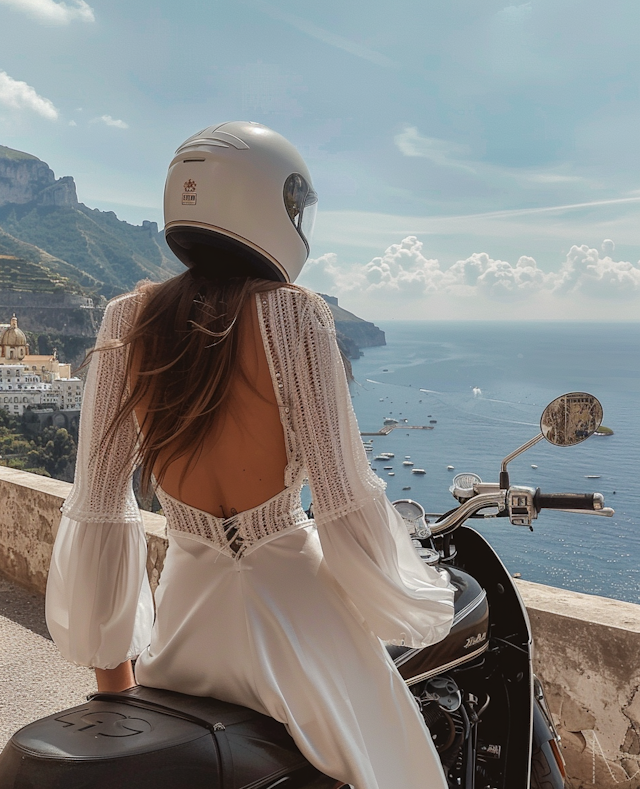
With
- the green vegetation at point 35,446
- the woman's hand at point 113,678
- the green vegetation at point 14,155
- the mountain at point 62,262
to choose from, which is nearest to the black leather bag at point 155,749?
the woman's hand at point 113,678

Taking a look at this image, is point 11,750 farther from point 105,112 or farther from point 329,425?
point 105,112

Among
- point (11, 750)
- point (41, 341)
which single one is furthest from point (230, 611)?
point (41, 341)

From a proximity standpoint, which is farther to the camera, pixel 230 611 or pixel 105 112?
pixel 105 112

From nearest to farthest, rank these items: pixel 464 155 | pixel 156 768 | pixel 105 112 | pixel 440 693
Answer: pixel 156 768 < pixel 440 693 < pixel 464 155 < pixel 105 112

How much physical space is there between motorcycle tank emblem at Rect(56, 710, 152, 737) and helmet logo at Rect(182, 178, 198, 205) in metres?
0.68

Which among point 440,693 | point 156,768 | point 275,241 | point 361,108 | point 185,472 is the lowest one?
point 440,693

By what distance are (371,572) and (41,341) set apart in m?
17.4

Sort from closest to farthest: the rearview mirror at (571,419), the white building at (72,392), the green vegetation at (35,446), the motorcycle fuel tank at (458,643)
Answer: the motorcycle fuel tank at (458,643)
the rearview mirror at (571,419)
the white building at (72,392)
the green vegetation at (35,446)

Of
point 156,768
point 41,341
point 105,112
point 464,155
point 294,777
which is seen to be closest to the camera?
point 156,768

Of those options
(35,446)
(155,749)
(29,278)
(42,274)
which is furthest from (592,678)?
(42,274)

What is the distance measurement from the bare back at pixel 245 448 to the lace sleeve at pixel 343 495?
0.04m

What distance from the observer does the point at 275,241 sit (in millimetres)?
1073

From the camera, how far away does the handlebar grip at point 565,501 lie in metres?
1.30

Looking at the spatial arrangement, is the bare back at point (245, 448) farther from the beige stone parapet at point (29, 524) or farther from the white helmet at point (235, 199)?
the beige stone parapet at point (29, 524)
